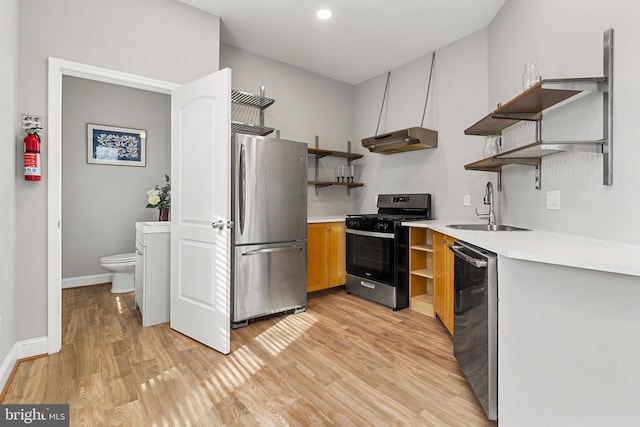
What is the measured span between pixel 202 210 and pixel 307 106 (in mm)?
2271

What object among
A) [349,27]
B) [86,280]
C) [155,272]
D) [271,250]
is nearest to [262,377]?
[271,250]

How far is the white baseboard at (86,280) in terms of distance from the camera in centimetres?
396

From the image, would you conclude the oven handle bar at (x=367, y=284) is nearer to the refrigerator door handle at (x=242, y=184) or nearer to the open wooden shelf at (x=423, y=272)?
the open wooden shelf at (x=423, y=272)

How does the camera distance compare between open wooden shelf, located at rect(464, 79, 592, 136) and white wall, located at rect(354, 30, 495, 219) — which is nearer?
open wooden shelf, located at rect(464, 79, 592, 136)

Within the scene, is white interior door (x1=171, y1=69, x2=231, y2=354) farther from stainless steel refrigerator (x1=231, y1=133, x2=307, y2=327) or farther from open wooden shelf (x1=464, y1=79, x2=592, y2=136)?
open wooden shelf (x1=464, y1=79, x2=592, y2=136)

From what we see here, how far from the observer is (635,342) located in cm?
104

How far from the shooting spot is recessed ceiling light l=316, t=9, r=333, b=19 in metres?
2.83

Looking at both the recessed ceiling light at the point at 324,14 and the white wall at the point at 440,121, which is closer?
the recessed ceiling light at the point at 324,14

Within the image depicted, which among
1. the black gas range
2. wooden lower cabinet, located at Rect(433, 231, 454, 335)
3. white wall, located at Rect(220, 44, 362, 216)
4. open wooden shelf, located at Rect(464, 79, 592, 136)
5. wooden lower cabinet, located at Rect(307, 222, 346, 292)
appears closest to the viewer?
open wooden shelf, located at Rect(464, 79, 592, 136)

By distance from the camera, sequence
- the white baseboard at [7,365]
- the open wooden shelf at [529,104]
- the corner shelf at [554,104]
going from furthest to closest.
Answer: the white baseboard at [7,365] → the open wooden shelf at [529,104] → the corner shelf at [554,104]

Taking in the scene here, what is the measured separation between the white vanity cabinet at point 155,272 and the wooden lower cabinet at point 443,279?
2.35m

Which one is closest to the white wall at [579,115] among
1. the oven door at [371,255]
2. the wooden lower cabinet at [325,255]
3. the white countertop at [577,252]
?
the white countertop at [577,252]

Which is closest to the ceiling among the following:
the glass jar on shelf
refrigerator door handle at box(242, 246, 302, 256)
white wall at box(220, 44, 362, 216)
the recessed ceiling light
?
the recessed ceiling light

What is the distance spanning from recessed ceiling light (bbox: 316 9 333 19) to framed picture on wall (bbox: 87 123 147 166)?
2936 millimetres
